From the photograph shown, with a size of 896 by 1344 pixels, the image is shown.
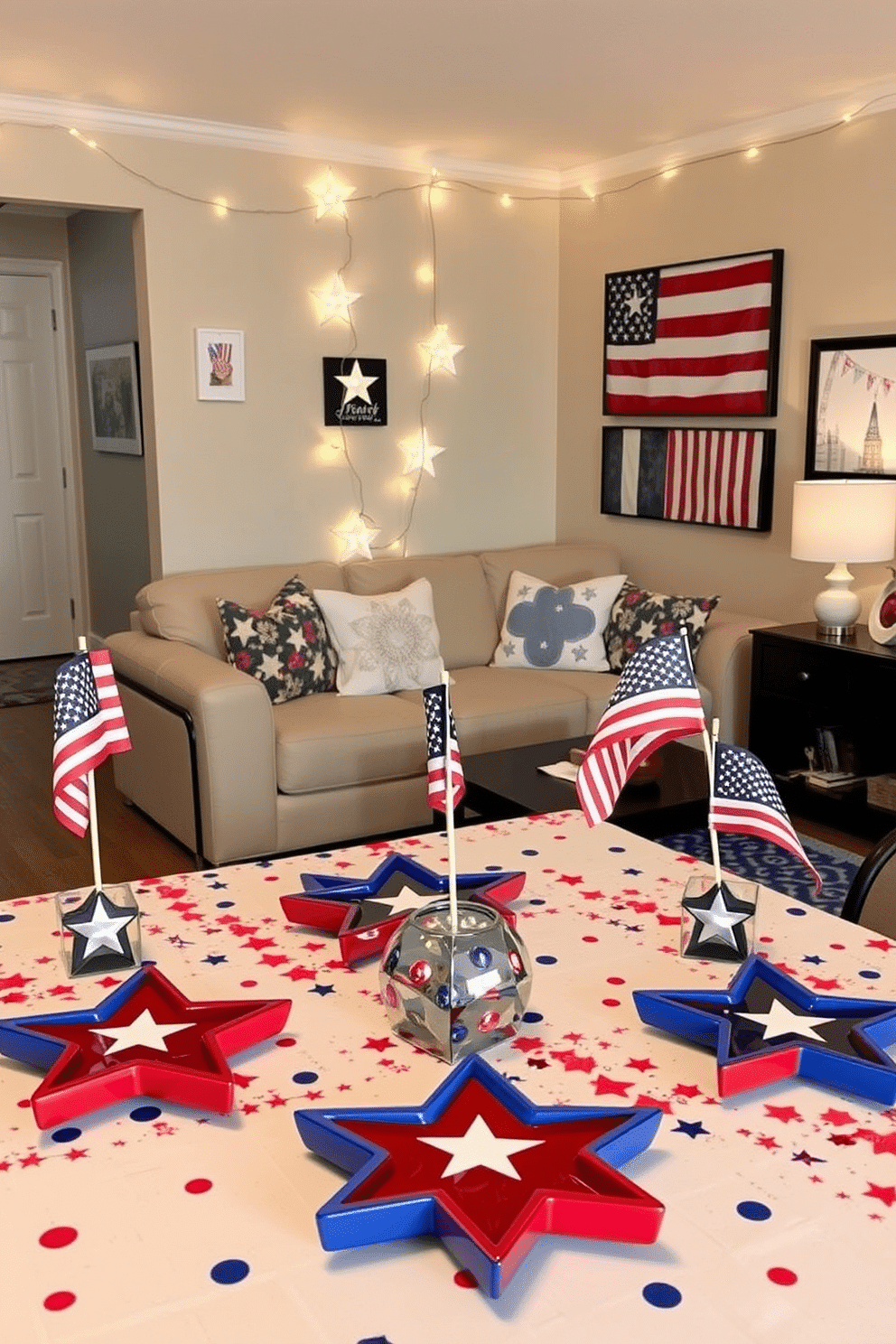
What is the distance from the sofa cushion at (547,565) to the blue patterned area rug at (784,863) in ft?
4.85

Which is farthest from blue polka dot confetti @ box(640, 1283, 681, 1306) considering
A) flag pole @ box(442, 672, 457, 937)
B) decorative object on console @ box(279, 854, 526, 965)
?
decorative object on console @ box(279, 854, 526, 965)

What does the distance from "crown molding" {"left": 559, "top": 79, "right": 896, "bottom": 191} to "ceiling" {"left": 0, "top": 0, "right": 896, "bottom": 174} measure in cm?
2

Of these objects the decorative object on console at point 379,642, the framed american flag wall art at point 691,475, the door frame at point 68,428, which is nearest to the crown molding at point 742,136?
the framed american flag wall art at point 691,475

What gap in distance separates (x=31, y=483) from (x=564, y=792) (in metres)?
4.85

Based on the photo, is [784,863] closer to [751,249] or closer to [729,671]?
[729,671]

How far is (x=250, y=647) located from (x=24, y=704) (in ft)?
7.94

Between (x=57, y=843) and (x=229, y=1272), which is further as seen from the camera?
(x=57, y=843)

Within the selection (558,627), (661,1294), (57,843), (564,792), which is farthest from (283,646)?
(661,1294)

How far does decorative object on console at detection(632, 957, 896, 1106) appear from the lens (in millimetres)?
1258

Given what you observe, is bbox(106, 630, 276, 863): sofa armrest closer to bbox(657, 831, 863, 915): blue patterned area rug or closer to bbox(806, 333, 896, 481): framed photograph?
bbox(657, 831, 863, 915): blue patterned area rug

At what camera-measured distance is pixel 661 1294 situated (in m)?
0.98

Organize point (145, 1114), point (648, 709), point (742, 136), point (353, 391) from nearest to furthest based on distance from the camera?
1. point (145, 1114)
2. point (648, 709)
3. point (742, 136)
4. point (353, 391)

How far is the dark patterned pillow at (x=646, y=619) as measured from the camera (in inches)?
184

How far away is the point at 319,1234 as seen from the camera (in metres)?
1.04
